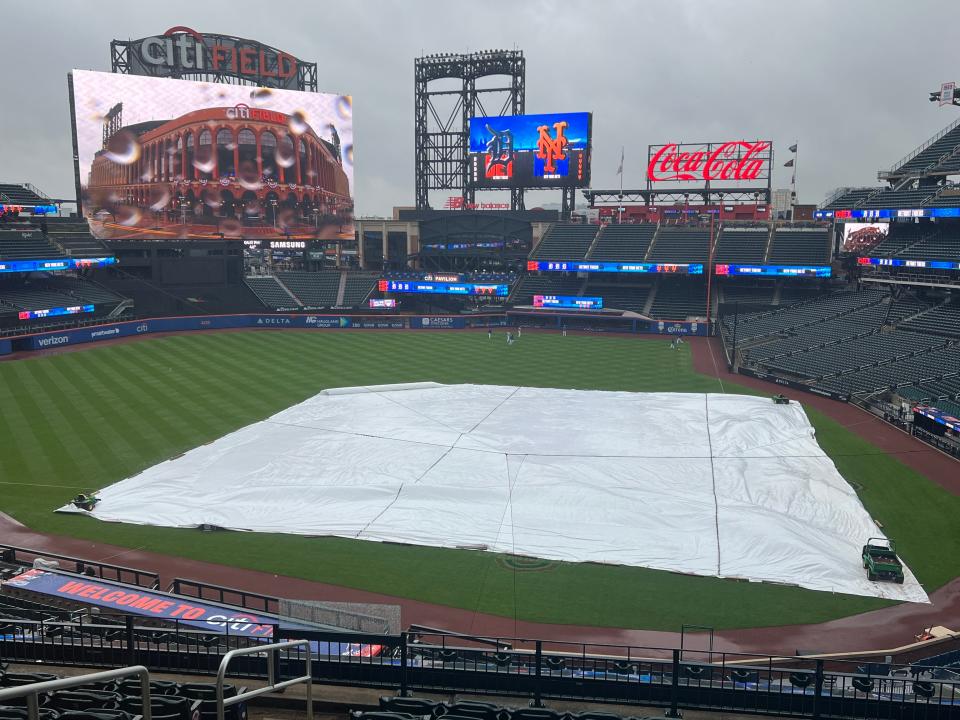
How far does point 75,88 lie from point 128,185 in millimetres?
8316

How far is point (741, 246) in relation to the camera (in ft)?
235

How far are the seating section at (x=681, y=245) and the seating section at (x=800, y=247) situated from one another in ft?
21.0

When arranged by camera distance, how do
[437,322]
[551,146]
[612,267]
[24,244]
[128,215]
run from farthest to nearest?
[551,146]
[612,267]
[437,322]
[128,215]
[24,244]

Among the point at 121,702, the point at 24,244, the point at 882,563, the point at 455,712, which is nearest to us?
the point at 121,702

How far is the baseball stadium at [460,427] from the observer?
11.4 metres

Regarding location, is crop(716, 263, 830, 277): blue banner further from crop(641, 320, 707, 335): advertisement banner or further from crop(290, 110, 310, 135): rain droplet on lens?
crop(290, 110, 310, 135): rain droplet on lens

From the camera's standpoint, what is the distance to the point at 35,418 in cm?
3400

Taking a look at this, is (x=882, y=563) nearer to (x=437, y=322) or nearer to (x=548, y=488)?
(x=548, y=488)

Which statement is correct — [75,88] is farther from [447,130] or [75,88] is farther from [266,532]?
[266,532]

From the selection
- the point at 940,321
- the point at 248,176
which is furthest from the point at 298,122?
the point at 940,321

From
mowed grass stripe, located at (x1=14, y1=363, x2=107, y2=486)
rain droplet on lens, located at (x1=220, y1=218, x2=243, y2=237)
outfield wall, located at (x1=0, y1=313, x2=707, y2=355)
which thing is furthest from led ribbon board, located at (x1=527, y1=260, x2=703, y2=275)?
mowed grass stripe, located at (x1=14, y1=363, x2=107, y2=486)

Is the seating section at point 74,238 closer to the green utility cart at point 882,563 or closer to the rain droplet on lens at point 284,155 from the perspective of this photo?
the rain droplet on lens at point 284,155

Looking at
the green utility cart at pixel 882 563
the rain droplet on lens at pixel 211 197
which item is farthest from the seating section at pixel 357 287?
the green utility cart at pixel 882 563

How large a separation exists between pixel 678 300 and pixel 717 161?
49.0ft
